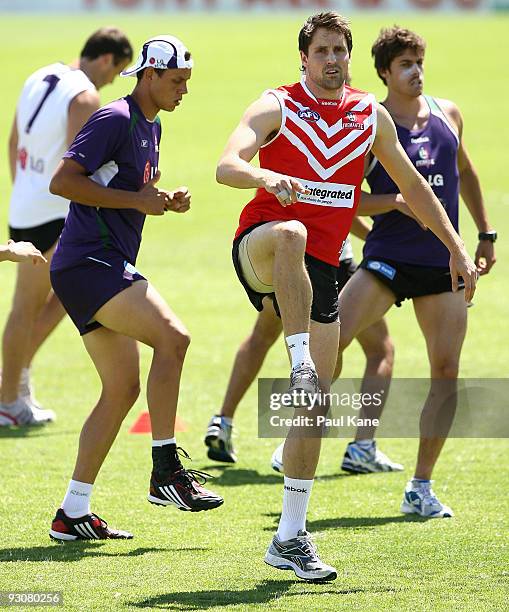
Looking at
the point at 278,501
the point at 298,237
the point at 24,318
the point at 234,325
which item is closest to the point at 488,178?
the point at 234,325

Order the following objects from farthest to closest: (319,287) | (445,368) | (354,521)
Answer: (445,368) < (354,521) < (319,287)

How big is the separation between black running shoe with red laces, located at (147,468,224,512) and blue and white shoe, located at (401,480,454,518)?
4.25 feet

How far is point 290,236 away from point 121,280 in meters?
1.10

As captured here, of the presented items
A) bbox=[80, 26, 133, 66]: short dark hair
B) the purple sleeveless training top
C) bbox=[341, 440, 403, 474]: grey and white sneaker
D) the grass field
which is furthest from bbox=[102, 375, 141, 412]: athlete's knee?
bbox=[80, 26, 133, 66]: short dark hair

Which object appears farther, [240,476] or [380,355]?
[380,355]

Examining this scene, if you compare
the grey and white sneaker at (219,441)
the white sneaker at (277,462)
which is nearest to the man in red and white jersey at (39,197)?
the grey and white sneaker at (219,441)

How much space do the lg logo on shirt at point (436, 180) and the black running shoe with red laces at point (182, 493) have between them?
2.32 metres

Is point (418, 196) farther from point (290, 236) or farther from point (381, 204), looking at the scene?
point (381, 204)

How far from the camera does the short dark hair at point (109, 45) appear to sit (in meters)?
8.91

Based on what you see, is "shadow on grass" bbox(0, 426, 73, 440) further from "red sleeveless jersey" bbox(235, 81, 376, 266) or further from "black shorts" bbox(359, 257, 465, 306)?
"red sleeveless jersey" bbox(235, 81, 376, 266)

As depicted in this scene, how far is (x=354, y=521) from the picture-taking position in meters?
6.64

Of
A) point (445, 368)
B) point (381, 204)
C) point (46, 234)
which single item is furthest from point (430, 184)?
point (46, 234)

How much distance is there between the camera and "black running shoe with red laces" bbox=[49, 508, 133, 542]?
617 cm

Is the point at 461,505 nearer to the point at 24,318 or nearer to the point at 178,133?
the point at 24,318
